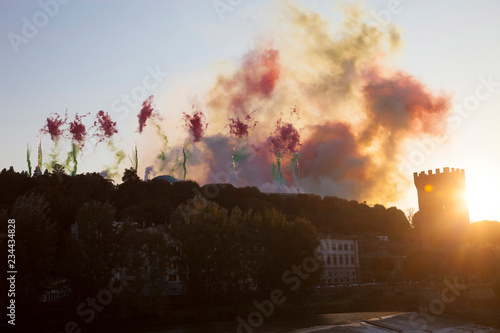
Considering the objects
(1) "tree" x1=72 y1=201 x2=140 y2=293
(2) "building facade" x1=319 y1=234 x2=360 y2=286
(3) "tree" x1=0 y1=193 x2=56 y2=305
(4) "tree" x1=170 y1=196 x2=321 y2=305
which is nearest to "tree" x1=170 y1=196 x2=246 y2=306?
(4) "tree" x1=170 y1=196 x2=321 y2=305

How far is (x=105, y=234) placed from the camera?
6794cm

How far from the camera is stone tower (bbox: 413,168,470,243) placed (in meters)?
154

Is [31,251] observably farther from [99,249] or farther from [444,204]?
[444,204]

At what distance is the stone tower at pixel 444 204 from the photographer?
154 meters

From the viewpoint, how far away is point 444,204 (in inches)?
6152

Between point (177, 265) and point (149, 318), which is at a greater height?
point (177, 265)

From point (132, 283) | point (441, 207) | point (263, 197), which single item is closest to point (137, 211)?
point (263, 197)

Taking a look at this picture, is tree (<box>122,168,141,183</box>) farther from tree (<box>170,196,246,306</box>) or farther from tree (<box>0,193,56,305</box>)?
tree (<box>0,193,56,305</box>)

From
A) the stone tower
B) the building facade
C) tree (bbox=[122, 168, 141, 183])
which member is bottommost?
the building facade

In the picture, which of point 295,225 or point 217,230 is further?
point 295,225

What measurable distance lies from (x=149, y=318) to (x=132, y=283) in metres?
4.80

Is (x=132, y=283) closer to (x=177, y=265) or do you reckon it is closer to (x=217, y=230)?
(x=177, y=265)

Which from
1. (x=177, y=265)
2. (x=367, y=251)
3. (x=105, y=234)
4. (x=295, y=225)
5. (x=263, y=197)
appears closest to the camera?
(x=105, y=234)

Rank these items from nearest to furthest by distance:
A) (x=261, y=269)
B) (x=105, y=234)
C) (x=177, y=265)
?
1. (x=105, y=234)
2. (x=177, y=265)
3. (x=261, y=269)
